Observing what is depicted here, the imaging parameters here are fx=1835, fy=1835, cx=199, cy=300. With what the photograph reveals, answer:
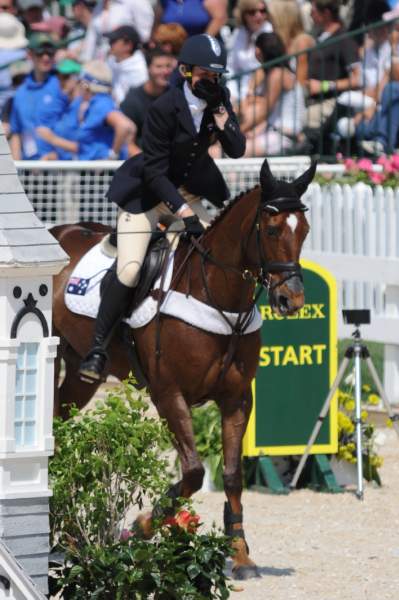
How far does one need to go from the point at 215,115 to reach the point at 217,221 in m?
0.64

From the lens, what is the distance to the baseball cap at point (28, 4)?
71.4 feet

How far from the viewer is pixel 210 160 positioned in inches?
428

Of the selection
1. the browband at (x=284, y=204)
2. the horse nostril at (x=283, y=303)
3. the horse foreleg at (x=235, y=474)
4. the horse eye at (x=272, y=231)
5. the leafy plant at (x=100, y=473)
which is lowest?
the horse foreleg at (x=235, y=474)

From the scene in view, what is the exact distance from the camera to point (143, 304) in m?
10.6

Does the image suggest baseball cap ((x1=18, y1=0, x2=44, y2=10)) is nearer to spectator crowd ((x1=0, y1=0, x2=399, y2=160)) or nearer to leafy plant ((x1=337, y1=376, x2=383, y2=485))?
spectator crowd ((x1=0, y1=0, x2=399, y2=160))

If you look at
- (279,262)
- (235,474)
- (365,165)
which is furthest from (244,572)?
(365,165)

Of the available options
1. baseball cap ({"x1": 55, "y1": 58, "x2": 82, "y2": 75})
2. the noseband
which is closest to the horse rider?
the noseband

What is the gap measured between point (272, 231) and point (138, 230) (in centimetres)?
133

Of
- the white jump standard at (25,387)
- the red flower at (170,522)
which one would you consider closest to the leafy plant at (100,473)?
the red flower at (170,522)

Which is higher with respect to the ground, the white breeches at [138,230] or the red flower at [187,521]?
the white breeches at [138,230]

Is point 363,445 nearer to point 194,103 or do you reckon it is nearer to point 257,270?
point 257,270

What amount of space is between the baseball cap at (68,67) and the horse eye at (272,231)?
8846 mm

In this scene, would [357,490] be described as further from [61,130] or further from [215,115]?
[61,130]

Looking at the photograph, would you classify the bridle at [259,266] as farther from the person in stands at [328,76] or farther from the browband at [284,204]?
the person in stands at [328,76]
